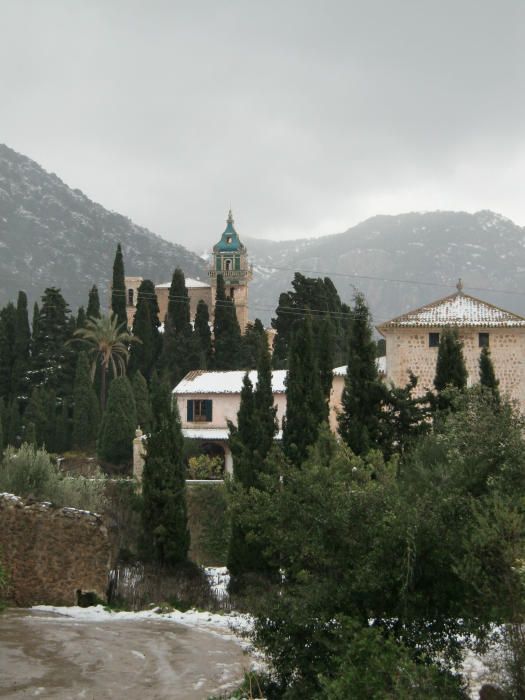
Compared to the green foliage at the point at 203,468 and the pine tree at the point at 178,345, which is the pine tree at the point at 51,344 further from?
the green foliage at the point at 203,468

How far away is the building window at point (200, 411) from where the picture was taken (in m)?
43.9

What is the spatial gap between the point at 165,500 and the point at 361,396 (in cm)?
715

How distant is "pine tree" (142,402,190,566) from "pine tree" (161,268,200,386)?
2596cm

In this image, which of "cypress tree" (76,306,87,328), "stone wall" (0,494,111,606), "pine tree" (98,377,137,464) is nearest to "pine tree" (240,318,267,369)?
"cypress tree" (76,306,87,328)

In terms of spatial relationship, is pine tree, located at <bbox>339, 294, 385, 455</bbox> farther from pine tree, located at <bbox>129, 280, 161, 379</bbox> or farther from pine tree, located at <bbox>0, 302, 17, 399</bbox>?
pine tree, located at <bbox>0, 302, 17, 399</bbox>

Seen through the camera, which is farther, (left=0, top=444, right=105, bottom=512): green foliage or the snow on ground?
(left=0, top=444, right=105, bottom=512): green foliage

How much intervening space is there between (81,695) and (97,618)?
6781 mm

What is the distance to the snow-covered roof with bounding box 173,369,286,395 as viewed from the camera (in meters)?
43.7

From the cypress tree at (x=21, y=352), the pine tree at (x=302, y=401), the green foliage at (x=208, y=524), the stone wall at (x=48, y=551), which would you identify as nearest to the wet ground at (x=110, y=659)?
the stone wall at (x=48, y=551)

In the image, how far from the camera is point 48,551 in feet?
69.8

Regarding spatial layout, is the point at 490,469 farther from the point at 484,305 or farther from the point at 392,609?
the point at 484,305

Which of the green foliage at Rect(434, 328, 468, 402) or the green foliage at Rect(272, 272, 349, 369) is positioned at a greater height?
the green foliage at Rect(272, 272, 349, 369)

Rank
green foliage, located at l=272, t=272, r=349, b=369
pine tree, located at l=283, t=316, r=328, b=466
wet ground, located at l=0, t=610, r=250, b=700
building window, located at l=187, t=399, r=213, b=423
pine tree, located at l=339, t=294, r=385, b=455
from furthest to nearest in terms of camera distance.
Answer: green foliage, located at l=272, t=272, r=349, b=369 → building window, located at l=187, t=399, r=213, b=423 → pine tree, located at l=283, t=316, r=328, b=466 → pine tree, located at l=339, t=294, r=385, b=455 → wet ground, located at l=0, t=610, r=250, b=700

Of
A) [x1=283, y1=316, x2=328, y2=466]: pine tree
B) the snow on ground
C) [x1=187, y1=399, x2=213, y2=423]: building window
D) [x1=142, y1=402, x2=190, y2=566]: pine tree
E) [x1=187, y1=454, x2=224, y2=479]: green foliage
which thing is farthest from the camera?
[x1=187, y1=399, x2=213, y2=423]: building window
